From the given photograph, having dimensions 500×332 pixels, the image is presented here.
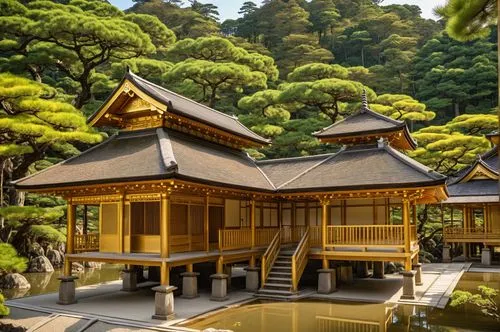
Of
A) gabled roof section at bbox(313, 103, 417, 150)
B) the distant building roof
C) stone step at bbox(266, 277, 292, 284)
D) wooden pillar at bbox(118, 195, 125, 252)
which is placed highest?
Result: gabled roof section at bbox(313, 103, 417, 150)

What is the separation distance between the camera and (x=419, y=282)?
19.9 m

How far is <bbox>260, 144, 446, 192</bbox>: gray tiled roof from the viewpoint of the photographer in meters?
16.3

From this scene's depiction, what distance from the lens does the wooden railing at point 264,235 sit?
759 inches

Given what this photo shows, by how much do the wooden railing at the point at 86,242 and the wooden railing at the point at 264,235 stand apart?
249 inches

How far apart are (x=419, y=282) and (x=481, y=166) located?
Result: 42.2 ft

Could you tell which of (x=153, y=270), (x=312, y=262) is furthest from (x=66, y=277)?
(x=312, y=262)

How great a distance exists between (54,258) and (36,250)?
168cm

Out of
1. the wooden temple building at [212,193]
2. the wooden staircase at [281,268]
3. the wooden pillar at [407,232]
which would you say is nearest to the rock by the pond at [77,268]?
the wooden temple building at [212,193]

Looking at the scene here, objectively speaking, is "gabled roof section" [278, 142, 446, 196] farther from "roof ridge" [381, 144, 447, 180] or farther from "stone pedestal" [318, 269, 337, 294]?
"stone pedestal" [318, 269, 337, 294]

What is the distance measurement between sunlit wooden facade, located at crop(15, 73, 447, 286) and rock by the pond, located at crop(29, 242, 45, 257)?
11.5 metres

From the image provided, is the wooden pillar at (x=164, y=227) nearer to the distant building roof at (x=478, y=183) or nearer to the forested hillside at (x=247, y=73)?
the forested hillside at (x=247, y=73)

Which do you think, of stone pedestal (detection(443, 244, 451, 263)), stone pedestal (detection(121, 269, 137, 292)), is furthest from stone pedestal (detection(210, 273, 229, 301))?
stone pedestal (detection(443, 244, 451, 263))

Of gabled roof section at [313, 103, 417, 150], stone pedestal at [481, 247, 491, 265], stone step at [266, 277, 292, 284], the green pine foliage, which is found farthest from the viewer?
stone pedestal at [481, 247, 491, 265]

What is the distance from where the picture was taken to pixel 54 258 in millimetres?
28188
